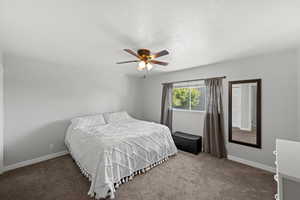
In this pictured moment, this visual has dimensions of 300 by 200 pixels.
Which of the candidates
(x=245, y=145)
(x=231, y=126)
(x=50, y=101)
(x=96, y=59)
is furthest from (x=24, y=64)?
(x=245, y=145)

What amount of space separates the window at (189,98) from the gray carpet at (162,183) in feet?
5.15

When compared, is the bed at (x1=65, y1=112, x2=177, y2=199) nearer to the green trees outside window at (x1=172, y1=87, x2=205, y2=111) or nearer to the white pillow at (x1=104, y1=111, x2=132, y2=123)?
the white pillow at (x1=104, y1=111, x2=132, y2=123)

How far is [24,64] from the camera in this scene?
2512 mm

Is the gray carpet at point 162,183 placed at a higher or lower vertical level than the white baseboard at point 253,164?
lower

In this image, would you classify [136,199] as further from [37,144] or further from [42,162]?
[37,144]

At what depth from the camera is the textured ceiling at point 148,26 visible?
1.13 meters

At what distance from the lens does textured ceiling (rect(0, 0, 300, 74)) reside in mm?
1134

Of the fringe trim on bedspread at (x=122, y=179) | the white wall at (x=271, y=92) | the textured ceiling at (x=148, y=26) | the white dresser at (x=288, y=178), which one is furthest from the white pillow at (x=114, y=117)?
the white dresser at (x=288, y=178)

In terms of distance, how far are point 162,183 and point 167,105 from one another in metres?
2.38

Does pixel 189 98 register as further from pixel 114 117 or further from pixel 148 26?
pixel 148 26

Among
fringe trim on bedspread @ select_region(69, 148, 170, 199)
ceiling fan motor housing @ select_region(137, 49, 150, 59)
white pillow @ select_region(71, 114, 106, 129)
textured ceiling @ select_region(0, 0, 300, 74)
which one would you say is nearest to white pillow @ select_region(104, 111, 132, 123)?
white pillow @ select_region(71, 114, 106, 129)

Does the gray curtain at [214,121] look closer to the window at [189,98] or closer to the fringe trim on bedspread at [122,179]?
the window at [189,98]

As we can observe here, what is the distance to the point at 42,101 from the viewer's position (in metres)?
2.71

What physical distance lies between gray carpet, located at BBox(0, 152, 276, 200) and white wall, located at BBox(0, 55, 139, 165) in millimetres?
500
